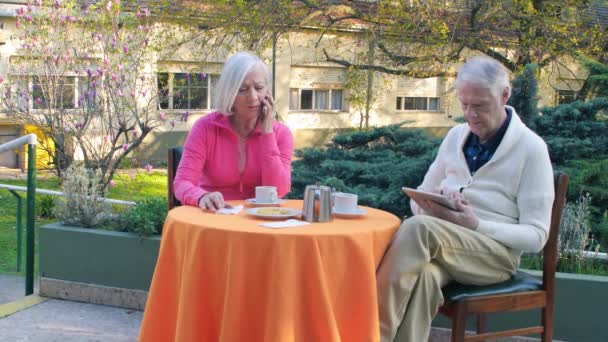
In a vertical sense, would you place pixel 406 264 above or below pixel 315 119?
below

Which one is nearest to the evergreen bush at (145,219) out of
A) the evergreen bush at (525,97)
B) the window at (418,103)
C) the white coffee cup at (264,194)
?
the white coffee cup at (264,194)

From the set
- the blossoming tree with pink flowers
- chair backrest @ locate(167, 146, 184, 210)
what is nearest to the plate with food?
chair backrest @ locate(167, 146, 184, 210)

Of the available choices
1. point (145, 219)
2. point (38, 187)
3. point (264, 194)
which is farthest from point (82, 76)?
point (264, 194)

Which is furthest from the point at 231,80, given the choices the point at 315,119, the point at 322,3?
the point at 315,119

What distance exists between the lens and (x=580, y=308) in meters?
3.39

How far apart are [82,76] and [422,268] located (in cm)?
752

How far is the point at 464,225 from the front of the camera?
9.02ft

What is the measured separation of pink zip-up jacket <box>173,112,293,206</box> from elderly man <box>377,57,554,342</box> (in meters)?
0.92

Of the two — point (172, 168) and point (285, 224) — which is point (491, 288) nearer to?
point (285, 224)

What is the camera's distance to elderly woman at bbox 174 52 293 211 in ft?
10.9

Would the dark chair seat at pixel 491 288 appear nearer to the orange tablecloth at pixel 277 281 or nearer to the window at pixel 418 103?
the orange tablecloth at pixel 277 281

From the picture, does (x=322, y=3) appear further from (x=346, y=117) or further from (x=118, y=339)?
(x=346, y=117)

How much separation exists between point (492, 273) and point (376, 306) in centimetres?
69

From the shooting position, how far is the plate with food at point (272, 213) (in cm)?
269
